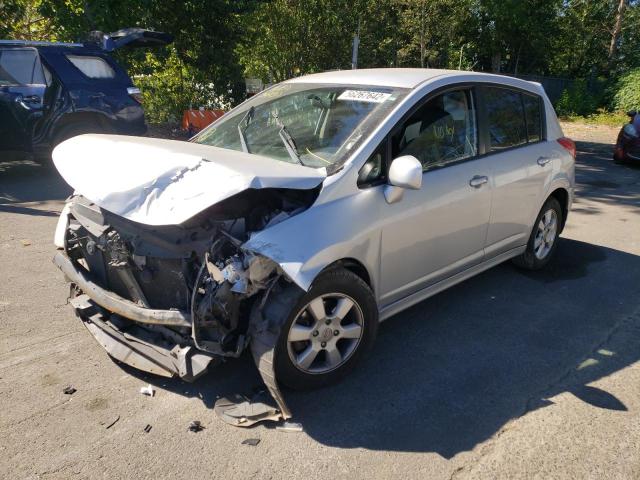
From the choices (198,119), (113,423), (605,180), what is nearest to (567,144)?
(113,423)

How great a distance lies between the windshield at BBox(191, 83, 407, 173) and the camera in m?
3.38

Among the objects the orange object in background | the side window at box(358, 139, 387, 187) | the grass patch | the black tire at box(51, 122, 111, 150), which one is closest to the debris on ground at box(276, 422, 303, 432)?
the side window at box(358, 139, 387, 187)

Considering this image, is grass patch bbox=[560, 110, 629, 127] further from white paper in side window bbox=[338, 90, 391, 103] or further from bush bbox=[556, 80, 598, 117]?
white paper in side window bbox=[338, 90, 391, 103]

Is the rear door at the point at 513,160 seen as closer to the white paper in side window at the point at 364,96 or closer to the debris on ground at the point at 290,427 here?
the white paper in side window at the point at 364,96

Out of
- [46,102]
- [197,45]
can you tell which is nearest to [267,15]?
[197,45]

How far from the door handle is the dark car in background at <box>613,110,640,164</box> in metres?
9.09

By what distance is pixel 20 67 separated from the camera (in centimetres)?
778

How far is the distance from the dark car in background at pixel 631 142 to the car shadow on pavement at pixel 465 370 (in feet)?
25.2

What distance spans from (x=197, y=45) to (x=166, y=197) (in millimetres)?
11910

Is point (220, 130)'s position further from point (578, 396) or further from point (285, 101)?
point (578, 396)

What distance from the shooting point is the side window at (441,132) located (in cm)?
351

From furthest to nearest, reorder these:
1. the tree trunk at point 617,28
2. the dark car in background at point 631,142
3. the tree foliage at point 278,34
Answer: the tree trunk at point 617,28 < the tree foliage at point 278,34 < the dark car in background at point 631,142

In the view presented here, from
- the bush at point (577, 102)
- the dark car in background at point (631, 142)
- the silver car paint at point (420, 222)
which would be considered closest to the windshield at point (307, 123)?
the silver car paint at point (420, 222)

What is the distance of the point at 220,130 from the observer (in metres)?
4.28
